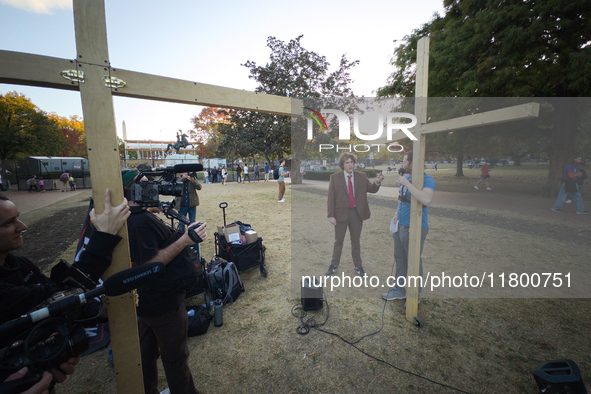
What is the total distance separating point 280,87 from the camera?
49.0 ft

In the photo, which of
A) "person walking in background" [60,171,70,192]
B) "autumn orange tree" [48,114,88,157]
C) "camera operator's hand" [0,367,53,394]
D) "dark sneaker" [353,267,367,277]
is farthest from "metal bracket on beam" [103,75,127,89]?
"autumn orange tree" [48,114,88,157]

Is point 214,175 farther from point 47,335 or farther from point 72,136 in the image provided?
point 72,136

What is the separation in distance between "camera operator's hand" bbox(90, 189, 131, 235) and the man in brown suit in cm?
342

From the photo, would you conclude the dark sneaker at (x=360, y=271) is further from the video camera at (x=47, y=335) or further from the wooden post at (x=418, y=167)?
the video camera at (x=47, y=335)

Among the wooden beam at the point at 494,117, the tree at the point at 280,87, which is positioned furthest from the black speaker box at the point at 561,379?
the tree at the point at 280,87

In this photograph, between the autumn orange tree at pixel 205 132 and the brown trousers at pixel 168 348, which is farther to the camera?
the autumn orange tree at pixel 205 132

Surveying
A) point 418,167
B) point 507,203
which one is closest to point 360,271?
point 418,167

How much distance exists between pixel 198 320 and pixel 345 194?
300 centimetres

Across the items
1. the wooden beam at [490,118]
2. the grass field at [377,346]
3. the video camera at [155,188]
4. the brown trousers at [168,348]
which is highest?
the wooden beam at [490,118]

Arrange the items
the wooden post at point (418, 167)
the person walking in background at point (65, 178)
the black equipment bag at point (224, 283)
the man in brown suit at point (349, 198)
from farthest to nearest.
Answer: the person walking in background at point (65, 178), the man in brown suit at point (349, 198), the black equipment bag at point (224, 283), the wooden post at point (418, 167)

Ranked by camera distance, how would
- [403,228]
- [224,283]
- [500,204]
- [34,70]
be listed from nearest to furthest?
1. [34,70]
2. [403,228]
3. [224,283]
4. [500,204]

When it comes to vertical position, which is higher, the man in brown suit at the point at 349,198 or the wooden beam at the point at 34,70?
the wooden beam at the point at 34,70

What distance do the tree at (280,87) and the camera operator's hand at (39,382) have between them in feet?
46.5

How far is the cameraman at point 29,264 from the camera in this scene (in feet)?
3.74
